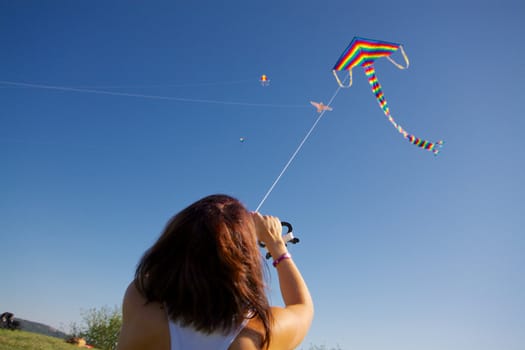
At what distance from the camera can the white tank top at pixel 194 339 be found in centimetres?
80

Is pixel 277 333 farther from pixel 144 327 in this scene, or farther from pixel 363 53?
pixel 363 53

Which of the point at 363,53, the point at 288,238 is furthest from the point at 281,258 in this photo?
the point at 363,53

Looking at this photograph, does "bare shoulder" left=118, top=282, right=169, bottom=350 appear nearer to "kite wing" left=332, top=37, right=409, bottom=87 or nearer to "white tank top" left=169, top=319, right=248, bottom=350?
"white tank top" left=169, top=319, right=248, bottom=350

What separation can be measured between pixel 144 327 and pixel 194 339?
117 millimetres

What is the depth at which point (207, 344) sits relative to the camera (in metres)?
0.82

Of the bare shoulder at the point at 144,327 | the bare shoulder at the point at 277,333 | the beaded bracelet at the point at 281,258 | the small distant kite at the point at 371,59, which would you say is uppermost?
the small distant kite at the point at 371,59

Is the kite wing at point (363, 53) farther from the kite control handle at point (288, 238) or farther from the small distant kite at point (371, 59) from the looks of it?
the kite control handle at point (288, 238)

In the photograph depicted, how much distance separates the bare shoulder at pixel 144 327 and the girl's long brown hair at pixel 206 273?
0.02 meters

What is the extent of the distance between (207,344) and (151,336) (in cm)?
13

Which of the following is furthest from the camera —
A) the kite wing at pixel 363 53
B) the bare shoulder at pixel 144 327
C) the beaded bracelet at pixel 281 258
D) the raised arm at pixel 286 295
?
the kite wing at pixel 363 53

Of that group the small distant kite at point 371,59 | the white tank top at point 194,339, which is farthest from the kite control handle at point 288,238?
the small distant kite at point 371,59

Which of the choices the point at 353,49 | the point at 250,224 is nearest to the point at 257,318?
the point at 250,224

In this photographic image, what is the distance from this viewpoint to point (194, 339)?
812 millimetres

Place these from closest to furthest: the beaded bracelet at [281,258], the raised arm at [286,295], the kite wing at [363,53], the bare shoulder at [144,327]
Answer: the bare shoulder at [144,327] → the raised arm at [286,295] → the beaded bracelet at [281,258] → the kite wing at [363,53]
